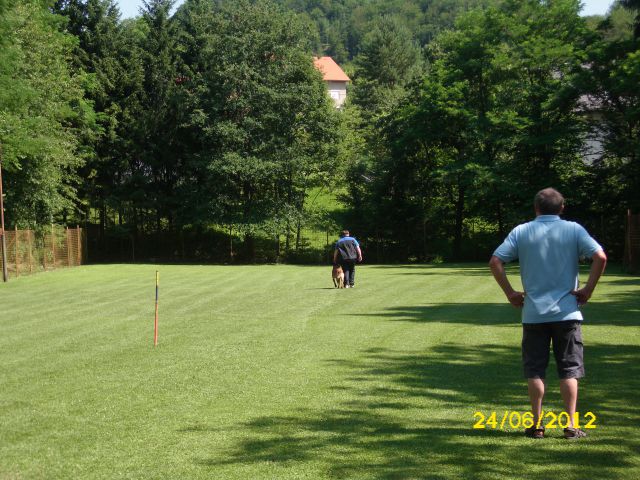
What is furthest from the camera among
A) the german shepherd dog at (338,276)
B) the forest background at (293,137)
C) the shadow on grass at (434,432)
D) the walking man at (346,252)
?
the forest background at (293,137)

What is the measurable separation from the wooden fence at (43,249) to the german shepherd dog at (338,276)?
18.0 metres

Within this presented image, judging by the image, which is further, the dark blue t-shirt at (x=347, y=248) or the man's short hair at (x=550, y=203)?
the dark blue t-shirt at (x=347, y=248)

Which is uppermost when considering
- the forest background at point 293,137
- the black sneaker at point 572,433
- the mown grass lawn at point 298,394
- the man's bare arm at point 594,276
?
the forest background at point 293,137

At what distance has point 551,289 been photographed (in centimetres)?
622

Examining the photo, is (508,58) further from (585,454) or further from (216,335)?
(585,454)

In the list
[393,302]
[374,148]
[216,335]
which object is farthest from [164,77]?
[216,335]

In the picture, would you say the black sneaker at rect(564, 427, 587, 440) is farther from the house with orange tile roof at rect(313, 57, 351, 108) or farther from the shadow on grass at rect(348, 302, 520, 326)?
the house with orange tile roof at rect(313, 57, 351, 108)

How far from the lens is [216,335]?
13844 millimetres

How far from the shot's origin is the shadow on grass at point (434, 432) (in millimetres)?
5691

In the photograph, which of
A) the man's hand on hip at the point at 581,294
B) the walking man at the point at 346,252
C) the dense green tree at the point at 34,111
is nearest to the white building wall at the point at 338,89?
the dense green tree at the point at 34,111

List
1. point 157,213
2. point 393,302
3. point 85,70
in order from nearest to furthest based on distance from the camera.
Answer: point 393,302 < point 85,70 < point 157,213

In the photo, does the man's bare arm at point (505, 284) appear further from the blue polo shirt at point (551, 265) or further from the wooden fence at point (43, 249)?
the wooden fence at point (43, 249)

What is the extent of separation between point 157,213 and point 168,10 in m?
13.5
